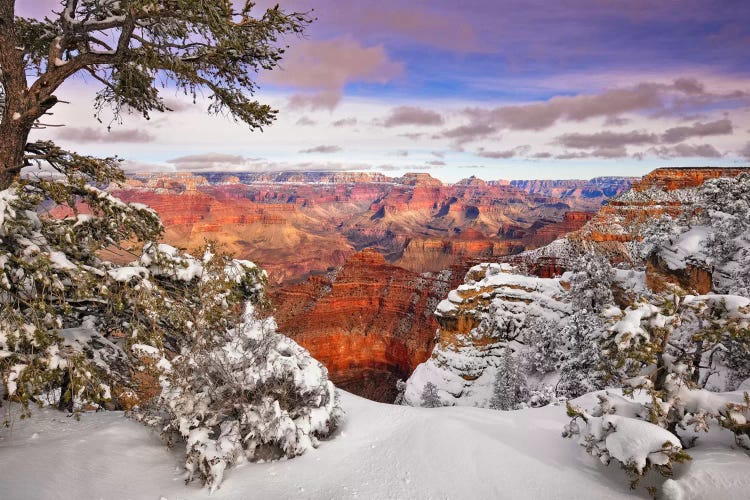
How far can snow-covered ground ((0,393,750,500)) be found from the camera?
5992 millimetres

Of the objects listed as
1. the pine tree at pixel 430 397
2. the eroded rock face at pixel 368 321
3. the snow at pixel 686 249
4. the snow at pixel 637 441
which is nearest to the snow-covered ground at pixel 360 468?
the snow at pixel 637 441

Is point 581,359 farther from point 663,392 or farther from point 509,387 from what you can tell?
point 663,392

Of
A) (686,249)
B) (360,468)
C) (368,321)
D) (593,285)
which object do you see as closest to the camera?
(360,468)

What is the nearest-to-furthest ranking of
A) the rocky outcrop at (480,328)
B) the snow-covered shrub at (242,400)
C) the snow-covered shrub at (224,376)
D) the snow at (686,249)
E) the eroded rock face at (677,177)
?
1. the snow-covered shrub at (224,376)
2. the snow-covered shrub at (242,400)
3. the snow at (686,249)
4. the rocky outcrop at (480,328)
5. the eroded rock face at (677,177)

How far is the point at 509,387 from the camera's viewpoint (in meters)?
27.7

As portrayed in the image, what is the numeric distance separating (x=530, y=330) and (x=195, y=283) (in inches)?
1218

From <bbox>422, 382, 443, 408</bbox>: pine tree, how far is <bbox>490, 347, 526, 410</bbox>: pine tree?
4.20 m

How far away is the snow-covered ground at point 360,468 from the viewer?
599 cm

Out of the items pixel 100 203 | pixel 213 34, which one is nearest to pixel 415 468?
pixel 100 203

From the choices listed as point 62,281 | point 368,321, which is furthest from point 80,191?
point 368,321

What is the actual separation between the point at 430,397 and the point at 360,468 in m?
24.6

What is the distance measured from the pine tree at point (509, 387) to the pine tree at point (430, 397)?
13.8 ft

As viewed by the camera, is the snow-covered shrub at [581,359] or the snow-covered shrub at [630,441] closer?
the snow-covered shrub at [630,441]

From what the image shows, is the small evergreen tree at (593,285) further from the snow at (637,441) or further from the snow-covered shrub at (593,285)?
the snow at (637,441)
